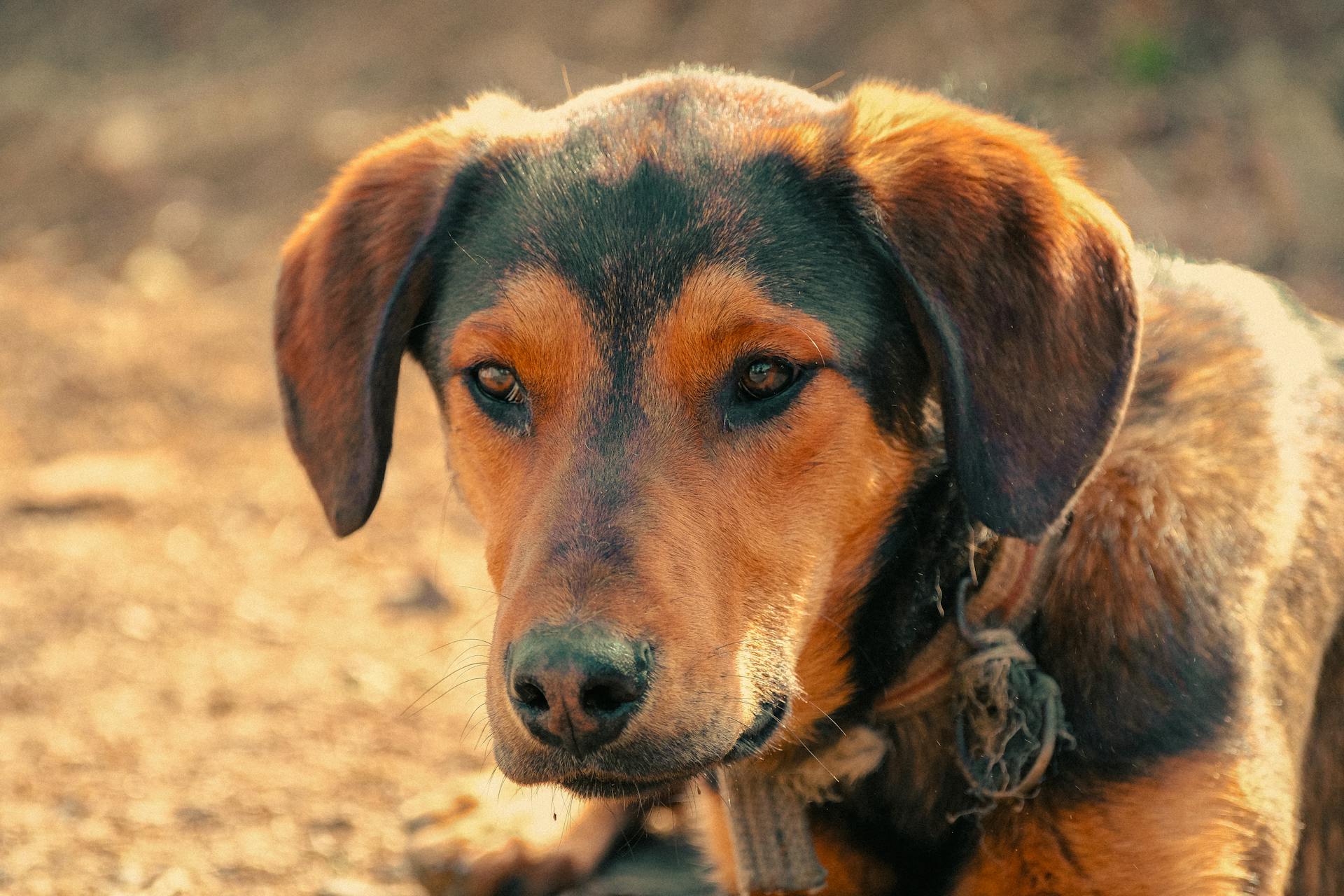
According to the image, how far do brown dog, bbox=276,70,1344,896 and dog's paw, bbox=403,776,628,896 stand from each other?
95cm

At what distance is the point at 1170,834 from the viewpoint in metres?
2.80

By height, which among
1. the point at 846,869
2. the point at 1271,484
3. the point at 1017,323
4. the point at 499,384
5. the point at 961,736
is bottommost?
the point at 846,869

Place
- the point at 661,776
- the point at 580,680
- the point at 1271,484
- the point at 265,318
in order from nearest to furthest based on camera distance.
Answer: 1. the point at 580,680
2. the point at 661,776
3. the point at 1271,484
4. the point at 265,318

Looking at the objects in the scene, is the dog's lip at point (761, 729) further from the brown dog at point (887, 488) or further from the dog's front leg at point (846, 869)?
the dog's front leg at point (846, 869)

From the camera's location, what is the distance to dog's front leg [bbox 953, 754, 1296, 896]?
2.79m

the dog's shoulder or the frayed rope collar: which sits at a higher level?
the dog's shoulder

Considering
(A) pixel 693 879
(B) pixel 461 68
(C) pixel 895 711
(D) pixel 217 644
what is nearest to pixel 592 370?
(C) pixel 895 711

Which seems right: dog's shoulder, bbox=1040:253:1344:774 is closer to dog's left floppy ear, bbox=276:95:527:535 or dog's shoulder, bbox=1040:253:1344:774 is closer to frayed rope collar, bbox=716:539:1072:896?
frayed rope collar, bbox=716:539:1072:896

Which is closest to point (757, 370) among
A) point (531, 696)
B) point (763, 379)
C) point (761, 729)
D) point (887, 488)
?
point (763, 379)

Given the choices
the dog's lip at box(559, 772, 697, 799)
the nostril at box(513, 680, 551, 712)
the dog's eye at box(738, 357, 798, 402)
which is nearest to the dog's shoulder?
the dog's eye at box(738, 357, 798, 402)

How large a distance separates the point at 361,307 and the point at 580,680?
1.39 m

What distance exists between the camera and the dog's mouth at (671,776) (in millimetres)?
2533

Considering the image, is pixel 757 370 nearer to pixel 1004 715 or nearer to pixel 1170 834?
pixel 1004 715

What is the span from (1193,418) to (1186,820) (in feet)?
3.03
